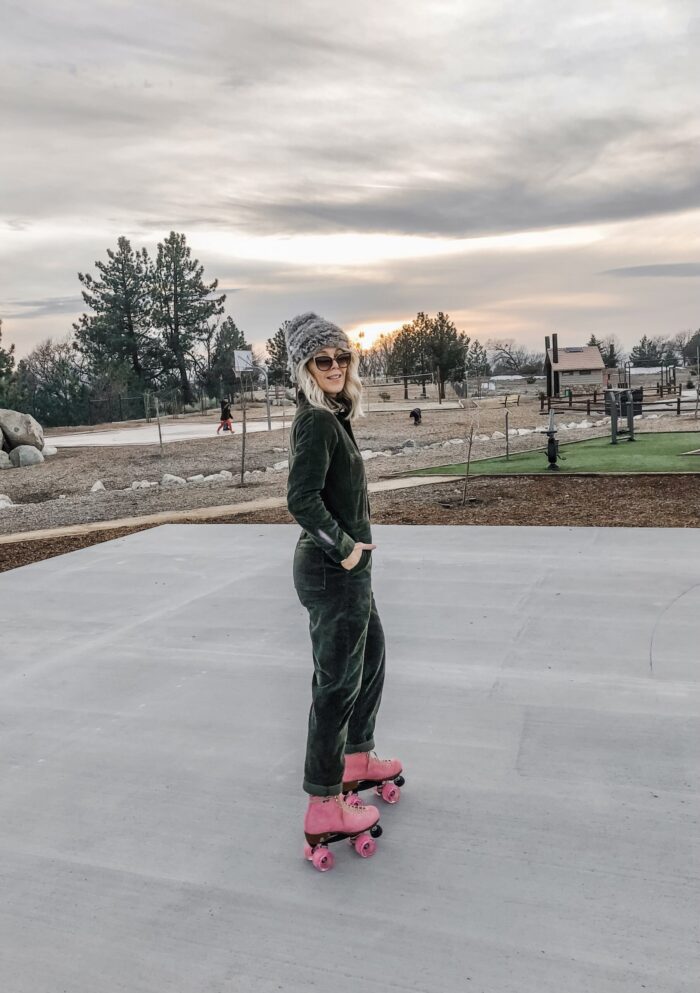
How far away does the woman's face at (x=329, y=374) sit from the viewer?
96.0 inches

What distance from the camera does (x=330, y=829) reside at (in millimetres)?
2422

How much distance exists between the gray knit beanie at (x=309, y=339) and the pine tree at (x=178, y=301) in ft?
175

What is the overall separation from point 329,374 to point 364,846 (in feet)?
4.77

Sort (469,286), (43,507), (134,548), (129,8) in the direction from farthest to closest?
(469,286)
(43,507)
(129,8)
(134,548)

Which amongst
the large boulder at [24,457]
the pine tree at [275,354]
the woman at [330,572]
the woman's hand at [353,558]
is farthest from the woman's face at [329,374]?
the pine tree at [275,354]

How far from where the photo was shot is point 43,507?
13.9 metres

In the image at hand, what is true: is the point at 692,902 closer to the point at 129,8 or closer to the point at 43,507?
the point at 129,8

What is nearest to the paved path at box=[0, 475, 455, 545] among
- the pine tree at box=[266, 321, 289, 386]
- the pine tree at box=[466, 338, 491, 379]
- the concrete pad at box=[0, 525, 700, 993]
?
the concrete pad at box=[0, 525, 700, 993]

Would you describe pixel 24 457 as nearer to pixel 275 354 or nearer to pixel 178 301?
pixel 178 301

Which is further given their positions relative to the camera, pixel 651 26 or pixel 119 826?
pixel 651 26

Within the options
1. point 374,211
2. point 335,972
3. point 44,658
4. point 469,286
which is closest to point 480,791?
point 335,972

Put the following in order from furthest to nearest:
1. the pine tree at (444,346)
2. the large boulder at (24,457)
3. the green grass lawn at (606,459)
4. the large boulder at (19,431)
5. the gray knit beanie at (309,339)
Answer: the pine tree at (444,346) → the large boulder at (19,431) → the large boulder at (24,457) → the green grass lawn at (606,459) → the gray knit beanie at (309,339)

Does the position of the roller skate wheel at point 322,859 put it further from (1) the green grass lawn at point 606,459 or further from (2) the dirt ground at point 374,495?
(1) the green grass lawn at point 606,459

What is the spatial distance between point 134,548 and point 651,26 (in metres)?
12.1
